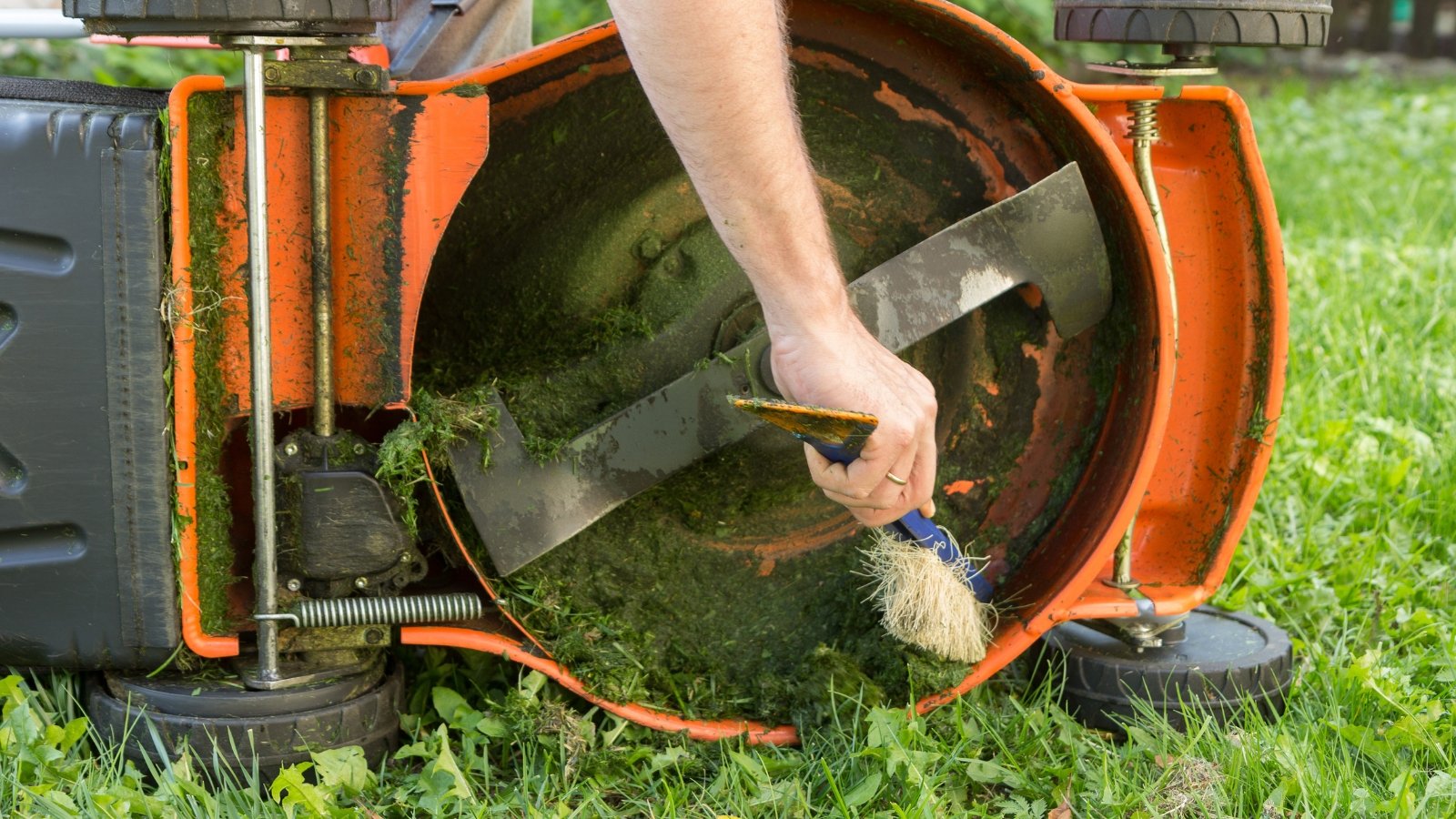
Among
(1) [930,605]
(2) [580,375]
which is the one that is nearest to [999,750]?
(1) [930,605]

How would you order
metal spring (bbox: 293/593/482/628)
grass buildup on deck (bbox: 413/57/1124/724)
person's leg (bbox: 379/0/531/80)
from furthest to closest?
1. person's leg (bbox: 379/0/531/80)
2. grass buildup on deck (bbox: 413/57/1124/724)
3. metal spring (bbox: 293/593/482/628)

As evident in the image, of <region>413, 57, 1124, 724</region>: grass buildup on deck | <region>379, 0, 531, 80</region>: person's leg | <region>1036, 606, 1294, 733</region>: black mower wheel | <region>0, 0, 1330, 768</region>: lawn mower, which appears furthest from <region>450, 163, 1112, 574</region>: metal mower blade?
<region>379, 0, 531, 80</region>: person's leg

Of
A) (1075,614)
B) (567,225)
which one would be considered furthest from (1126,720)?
(567,225)

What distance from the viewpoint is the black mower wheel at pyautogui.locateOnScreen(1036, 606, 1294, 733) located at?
1.91m

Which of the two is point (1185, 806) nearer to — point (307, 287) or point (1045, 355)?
point (1045, 355)

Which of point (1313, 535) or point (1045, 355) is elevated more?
point (1045, 355)

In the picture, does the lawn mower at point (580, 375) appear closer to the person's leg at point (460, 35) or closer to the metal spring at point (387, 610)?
the metal spring at point (387, 610)

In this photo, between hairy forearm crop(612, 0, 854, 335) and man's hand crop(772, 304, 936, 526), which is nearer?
hairy forearm crop(612, 0, 854, 335)

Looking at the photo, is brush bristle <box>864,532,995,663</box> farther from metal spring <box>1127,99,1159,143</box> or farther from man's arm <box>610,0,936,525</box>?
metal spring <box>1127,99,1159,143</box>

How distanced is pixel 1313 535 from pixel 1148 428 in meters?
0.92

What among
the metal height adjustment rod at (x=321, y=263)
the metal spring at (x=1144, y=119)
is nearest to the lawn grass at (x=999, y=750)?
the metal height adjustment rod at (x=321, y=263)

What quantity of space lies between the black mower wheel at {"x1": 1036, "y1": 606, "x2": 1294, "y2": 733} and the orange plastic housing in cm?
10

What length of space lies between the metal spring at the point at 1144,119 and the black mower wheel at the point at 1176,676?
73 centimetres

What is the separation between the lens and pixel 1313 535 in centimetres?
250
